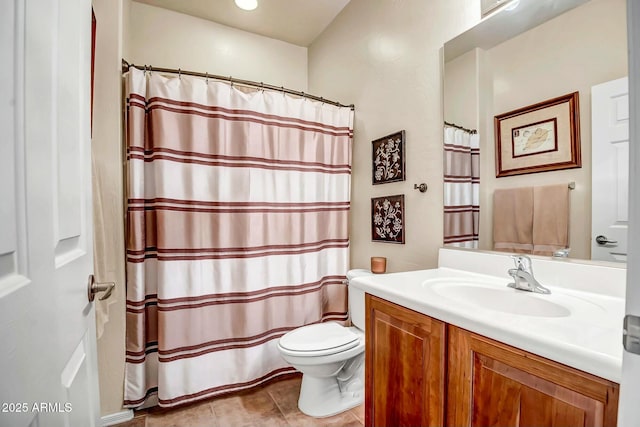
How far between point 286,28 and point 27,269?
2.68 m

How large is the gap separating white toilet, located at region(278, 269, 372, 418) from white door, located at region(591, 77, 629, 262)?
115 centimetres

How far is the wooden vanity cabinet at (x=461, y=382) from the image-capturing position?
620 mm

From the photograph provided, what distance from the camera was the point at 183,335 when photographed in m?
1.68

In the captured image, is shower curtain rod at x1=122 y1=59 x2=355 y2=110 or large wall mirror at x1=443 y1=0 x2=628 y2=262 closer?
large wall mirror at x1=443 y1=0 x2=628 y2=262

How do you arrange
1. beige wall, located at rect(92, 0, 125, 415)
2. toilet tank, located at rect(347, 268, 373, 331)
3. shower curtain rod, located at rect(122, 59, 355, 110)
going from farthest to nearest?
1. toilet tank, located at rect(347, 268, 373, 331)
2. shower curtain rod, located at rect(122, 59, 355, 110)
3. beige wall, located at rect(92, 0, 125, 415)

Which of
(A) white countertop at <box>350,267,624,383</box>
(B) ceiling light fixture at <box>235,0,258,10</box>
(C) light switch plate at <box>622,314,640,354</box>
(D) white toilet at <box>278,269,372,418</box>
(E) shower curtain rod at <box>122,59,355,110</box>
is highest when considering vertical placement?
(B) ceiling light fixture at <box>235,0,258,10</box>

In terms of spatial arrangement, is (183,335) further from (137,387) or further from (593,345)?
(593,345)

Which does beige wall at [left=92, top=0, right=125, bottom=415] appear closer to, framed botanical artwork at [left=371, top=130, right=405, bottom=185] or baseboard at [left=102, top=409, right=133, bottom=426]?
baseboard at [left=102, top=409, right=133, bottom=426]

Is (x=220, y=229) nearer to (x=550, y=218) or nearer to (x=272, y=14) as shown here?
(x=550, y=218)

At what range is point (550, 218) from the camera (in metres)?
1.14

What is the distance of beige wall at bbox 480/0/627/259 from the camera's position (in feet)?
3.24

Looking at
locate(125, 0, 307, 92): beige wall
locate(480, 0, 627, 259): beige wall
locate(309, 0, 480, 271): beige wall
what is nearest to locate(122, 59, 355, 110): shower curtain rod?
locate(309, 0, 480, 271): beige wall

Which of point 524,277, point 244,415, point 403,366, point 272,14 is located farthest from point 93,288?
point 272,14

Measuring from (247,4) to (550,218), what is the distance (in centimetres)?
240
